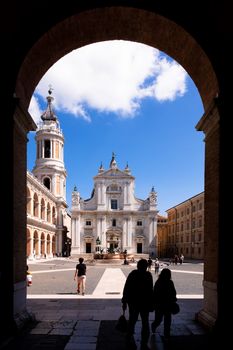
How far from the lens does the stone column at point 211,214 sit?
26.2ft

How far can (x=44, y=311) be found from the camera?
1033 cm

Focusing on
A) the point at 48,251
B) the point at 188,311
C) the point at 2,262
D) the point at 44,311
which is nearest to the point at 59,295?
the point at 44,311

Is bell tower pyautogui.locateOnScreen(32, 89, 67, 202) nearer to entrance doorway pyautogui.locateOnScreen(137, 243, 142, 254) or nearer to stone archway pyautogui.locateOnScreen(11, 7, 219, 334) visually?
entrance doorway pyautogui.locateOnScreen(137, 243, 142, 254)

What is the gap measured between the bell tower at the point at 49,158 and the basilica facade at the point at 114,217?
4169 millimetres

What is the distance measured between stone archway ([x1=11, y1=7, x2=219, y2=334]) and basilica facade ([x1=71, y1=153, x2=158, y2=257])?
6297cm

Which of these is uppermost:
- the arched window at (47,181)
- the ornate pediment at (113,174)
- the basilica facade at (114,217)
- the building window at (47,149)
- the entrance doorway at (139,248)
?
the building window at (47,149)

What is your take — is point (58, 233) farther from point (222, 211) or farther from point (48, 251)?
point (222, 211)

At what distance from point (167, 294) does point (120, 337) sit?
59.2 inches

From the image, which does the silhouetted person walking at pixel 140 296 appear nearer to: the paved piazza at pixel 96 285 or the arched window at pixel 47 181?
the paved piazza at pixel 96 285

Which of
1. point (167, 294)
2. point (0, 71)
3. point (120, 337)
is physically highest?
point (0, 71)

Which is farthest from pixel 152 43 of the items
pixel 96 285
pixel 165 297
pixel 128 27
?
pixel 96 285

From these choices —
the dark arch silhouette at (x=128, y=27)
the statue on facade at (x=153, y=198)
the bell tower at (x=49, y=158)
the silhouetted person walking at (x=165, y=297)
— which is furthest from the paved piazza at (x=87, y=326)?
the statue on facade at (x=153, y=198)

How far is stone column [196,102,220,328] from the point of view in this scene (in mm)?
7973

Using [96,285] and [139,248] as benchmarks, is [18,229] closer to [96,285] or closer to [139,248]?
[96,285]
